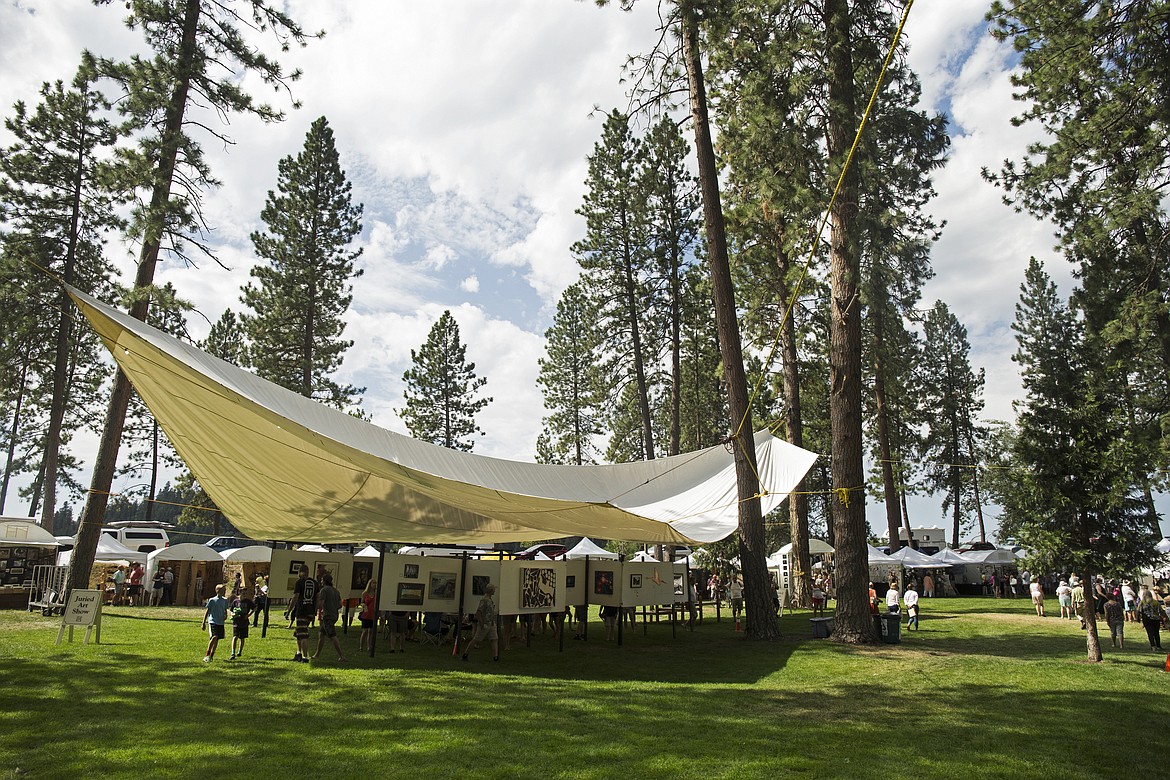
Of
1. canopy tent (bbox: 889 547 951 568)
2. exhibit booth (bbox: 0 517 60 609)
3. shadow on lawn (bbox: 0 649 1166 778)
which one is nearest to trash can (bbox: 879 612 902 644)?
shadow on lawn (bbox: 0 649 1166 778)

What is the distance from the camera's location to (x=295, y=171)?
27.7 metres

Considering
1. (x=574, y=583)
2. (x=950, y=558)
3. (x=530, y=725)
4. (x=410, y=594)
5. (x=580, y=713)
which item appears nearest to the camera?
(x=530, y=725)

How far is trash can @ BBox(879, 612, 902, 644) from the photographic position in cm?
1130

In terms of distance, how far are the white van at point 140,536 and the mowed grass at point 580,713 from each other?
2193 centimetres

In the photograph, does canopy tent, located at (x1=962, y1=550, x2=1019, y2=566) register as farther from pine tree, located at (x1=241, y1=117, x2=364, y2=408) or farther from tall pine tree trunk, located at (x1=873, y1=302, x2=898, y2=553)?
pine tree, located at (x1=241, y1=117, x2=364, y2=408)

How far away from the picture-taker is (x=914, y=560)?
2692 centimetres

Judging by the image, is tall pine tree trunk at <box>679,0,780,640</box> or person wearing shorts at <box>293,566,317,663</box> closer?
person wearing shorts at <box>293,566,317,663</box>

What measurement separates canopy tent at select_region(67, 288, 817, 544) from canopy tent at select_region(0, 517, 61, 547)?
1192 centimetres

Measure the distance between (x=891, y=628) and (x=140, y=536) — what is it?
103 feet

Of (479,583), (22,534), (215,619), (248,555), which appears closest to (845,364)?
(479,583)

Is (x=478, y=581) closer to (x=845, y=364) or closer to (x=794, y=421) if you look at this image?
(x=845, y=364)

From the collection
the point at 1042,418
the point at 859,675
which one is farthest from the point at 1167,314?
the point at 859,675

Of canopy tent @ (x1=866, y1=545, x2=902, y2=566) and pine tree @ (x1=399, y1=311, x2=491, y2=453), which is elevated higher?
pine tree @ (x1=399, y1=311, x2=491, y2=453)

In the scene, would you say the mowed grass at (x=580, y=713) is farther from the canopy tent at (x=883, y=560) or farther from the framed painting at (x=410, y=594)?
the canopy tent at (x=883, y=560)
